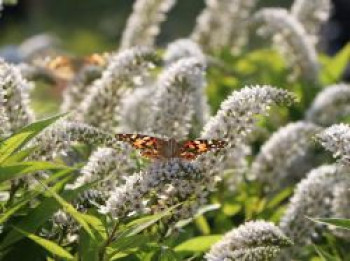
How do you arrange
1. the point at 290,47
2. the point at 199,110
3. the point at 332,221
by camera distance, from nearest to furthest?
the point at 332,221, the point at 199,110, the point at 290,47

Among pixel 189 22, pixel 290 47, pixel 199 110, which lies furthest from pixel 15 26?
pixel 199 110

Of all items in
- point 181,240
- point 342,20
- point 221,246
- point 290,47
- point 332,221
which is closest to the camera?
point 332,221

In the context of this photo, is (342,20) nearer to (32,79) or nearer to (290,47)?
(290,47)

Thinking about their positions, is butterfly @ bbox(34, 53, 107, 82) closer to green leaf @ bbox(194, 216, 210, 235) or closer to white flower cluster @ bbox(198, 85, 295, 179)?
green leaf @ bbox(194, 216, 210, 235)

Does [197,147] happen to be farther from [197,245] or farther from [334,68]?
[334,68]

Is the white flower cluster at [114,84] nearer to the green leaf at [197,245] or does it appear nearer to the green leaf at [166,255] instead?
the green leaf at [197,245]

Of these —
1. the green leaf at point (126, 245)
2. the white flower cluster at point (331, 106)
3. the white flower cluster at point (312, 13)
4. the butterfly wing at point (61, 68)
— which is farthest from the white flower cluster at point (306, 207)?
the white flower cluster at point (312, 13)

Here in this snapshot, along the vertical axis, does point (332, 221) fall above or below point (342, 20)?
below
